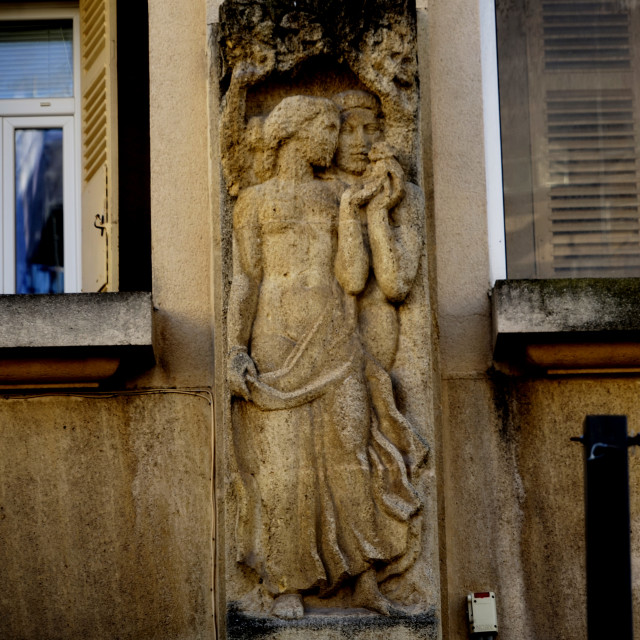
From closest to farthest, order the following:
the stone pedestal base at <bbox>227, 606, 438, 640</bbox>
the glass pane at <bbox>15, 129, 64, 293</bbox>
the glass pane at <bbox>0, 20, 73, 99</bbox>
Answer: the stone pedestal base at <bbox>227, 606, 438, 640</bbox>
the glass pane at <bbox>15, 129, 64, 293</bbox>
the glass pane at <bbox>0, 20, 73, 99</bbox>

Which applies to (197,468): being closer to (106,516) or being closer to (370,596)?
(106,516)

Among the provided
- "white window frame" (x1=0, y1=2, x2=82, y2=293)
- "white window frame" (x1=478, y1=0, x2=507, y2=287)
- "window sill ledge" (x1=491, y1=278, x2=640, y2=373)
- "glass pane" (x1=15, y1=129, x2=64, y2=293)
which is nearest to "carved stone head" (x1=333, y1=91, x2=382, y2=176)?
"white window frame" (x1=478, y1=0, x2=507, y2=287)

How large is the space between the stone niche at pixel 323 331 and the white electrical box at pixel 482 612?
349 millimetres

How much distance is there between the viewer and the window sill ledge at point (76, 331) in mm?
6180

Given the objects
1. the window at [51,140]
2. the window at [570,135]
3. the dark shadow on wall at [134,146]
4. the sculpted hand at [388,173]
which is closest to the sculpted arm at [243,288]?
the sculpted hand at [388,173]

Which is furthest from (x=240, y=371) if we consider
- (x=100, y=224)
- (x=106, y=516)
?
(x=100, y=224)

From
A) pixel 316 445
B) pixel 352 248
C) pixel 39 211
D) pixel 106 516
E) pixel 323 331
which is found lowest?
pixel 106 516

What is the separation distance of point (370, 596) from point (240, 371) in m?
1.09

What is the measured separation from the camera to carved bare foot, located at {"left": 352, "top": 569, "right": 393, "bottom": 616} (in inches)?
228

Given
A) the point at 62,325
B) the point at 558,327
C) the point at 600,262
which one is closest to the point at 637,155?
the point at 600,262

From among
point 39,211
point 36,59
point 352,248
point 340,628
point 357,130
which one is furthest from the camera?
point 36,59

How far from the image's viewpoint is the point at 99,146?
23.3 feet

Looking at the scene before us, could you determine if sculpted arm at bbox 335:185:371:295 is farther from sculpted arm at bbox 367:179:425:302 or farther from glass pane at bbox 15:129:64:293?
glass pane at bbox 15:129:64:293

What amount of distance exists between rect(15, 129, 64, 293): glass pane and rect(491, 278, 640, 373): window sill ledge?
2479mm
